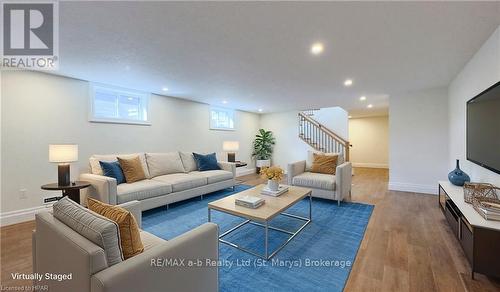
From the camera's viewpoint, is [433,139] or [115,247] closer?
[115,247]

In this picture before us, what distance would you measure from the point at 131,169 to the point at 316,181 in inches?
126

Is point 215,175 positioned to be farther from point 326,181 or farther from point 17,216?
point 17,216

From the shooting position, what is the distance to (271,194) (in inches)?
111

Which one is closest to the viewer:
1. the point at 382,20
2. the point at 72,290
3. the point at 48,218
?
the point at 72,290

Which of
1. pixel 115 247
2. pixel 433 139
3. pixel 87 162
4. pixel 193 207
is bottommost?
pixel 193 207

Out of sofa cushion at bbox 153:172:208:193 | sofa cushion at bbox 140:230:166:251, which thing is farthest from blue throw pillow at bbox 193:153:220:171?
sofa cushion at bbox 140:230:166:251

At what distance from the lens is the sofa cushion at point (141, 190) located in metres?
3.01

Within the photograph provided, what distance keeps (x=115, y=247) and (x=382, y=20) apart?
259cm

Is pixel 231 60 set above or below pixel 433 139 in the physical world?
above

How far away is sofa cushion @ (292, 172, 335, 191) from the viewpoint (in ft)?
12.3

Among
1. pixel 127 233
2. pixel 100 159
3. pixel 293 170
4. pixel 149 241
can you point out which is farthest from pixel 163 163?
pixel 127 233

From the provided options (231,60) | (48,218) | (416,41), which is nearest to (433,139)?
(416,41)

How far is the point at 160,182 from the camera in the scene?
3.56 meters

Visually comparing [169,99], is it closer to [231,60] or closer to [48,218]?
[231,60]
